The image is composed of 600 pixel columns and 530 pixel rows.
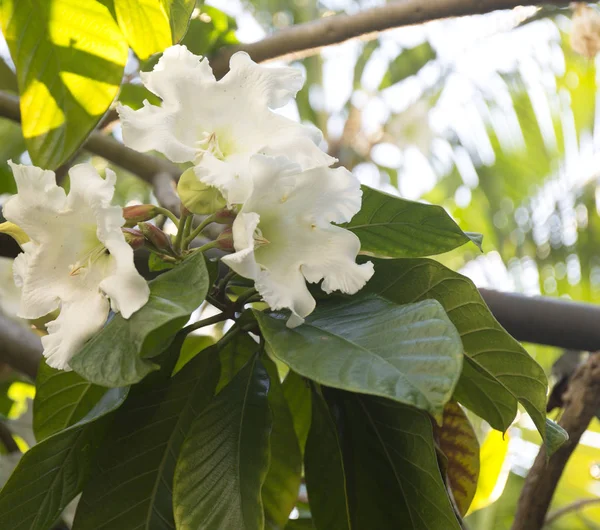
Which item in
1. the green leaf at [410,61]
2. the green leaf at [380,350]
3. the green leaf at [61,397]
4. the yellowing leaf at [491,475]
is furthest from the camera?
the green leaf at [410,61]

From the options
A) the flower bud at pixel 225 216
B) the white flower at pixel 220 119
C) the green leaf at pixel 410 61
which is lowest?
the green leaf at pixel 410 61

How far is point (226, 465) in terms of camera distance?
475 mm

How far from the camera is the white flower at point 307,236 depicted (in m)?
0.44

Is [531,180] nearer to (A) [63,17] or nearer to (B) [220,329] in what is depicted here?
(B) [220,329]

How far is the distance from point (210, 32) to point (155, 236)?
26.3 inches

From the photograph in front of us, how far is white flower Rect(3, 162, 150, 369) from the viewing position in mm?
410

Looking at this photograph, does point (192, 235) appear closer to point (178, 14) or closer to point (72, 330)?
point (72, 330)

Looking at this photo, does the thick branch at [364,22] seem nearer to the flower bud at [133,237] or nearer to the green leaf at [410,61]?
the flower bud at [133,237]

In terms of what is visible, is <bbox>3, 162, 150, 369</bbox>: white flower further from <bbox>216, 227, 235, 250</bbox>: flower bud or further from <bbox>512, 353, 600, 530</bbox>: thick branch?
<bbox>512, 353, 600, 530</bbox>: thick branch

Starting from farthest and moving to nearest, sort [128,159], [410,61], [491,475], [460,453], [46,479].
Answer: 1. [410,61]
2. [128,159]
3. [491,475]
4. [460,453]
5. [46,479]

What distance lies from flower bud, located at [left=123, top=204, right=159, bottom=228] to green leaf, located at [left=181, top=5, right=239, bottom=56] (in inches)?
23.8

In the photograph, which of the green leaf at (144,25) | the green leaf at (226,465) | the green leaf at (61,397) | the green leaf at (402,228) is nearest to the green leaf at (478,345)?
the green leaf at (402,228)

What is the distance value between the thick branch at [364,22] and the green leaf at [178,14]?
15.1 inches

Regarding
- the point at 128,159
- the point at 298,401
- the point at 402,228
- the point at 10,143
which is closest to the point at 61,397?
the point at 298,401
